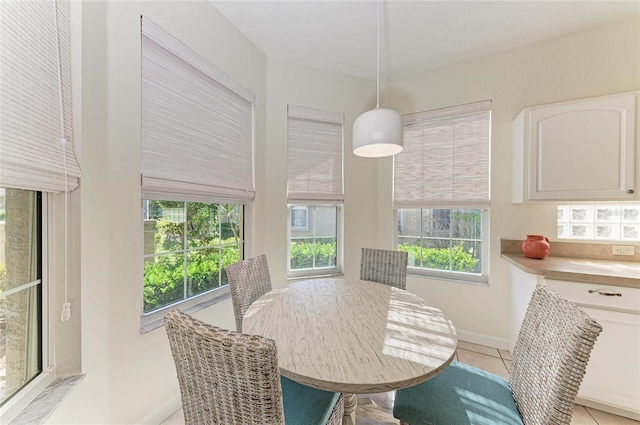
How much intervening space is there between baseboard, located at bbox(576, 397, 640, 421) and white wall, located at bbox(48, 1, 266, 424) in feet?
8.95

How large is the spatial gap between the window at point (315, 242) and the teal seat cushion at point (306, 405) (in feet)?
5.41

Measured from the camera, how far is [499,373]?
2064mm

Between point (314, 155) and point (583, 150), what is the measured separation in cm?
221

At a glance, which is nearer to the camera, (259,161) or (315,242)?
(259,161)

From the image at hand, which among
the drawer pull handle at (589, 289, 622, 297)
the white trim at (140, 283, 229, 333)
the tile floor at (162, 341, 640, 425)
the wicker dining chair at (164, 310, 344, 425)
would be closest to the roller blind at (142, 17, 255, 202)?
the white trim at (140, 283, 229, 333)

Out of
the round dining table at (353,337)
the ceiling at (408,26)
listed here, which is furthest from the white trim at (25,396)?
the ceiling at (408,26)

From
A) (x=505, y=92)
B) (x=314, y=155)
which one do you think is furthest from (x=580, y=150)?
(x=314, y=155)

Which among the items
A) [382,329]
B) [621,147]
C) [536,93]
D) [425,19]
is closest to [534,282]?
[621,147]

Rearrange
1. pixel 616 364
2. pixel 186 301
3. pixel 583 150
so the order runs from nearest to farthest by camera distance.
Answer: pixel 616 364
pixel 186 301
pixel 583 150

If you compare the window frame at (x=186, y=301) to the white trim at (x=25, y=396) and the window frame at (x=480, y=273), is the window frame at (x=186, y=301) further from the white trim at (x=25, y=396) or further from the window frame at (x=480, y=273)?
the window frame at (x=480, y=273)

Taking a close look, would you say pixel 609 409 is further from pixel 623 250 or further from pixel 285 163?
pixel 285 163

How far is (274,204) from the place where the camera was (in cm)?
260

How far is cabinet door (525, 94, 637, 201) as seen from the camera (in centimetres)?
185

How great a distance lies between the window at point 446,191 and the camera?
8.46 ft
